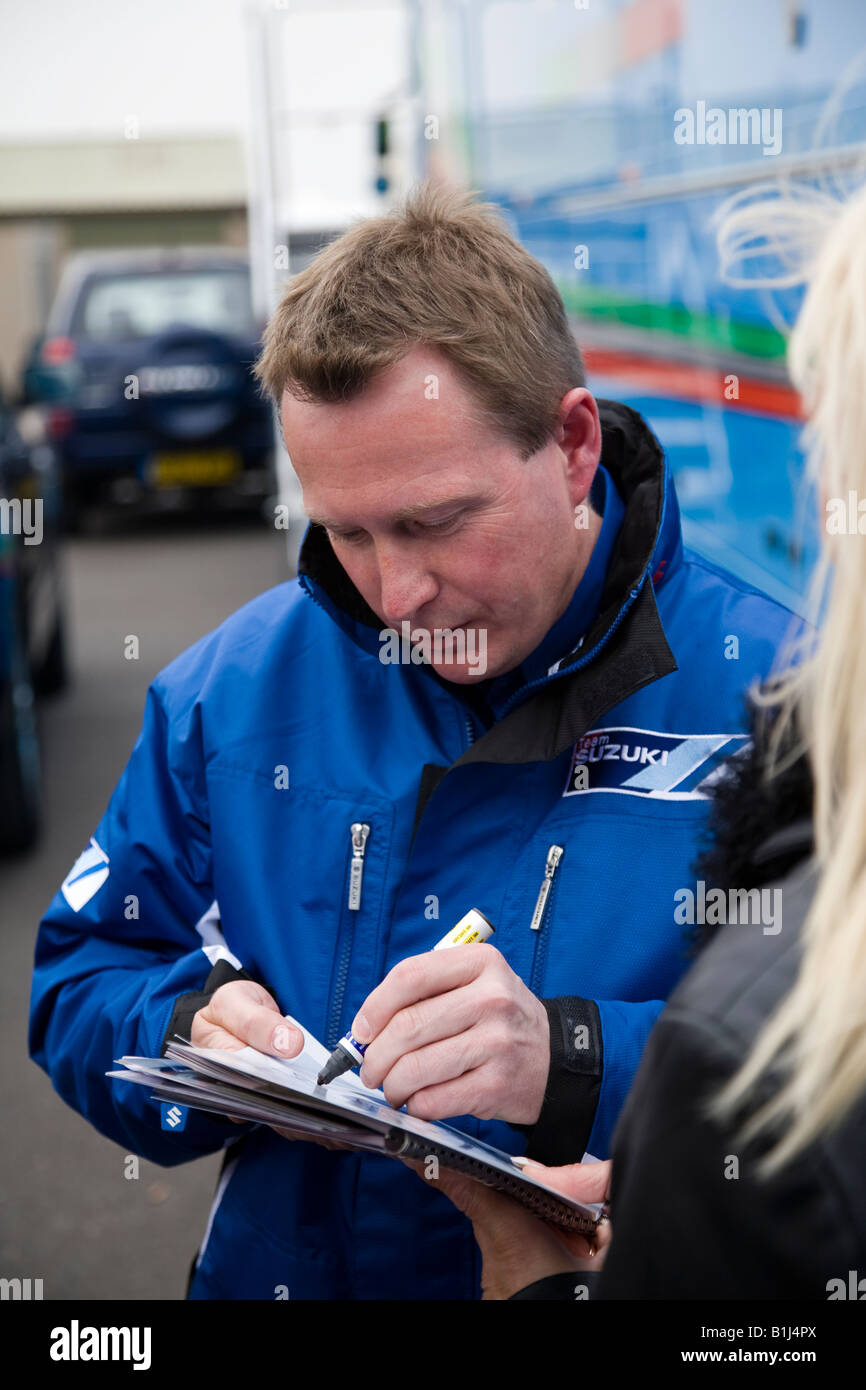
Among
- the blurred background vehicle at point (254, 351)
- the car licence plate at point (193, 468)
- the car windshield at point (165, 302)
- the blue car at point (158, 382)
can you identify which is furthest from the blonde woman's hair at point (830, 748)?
the car windshield at point (165, 302)

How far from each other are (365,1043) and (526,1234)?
0.24m

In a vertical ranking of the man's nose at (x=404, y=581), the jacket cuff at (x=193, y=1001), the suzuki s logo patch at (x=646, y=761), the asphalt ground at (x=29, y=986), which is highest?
the man's nose at (x=404, y=581)

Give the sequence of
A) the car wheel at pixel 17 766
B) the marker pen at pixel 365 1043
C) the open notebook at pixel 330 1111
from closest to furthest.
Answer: the open notebook at pixel 330 1111, the marker pen at pixel 365 1043, the car wheel at pixel 17 766

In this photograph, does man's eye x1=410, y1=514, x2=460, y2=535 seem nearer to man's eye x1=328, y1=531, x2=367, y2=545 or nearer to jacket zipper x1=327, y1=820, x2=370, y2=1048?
man's eye x1=328, y1=531, x2=367, y2=545

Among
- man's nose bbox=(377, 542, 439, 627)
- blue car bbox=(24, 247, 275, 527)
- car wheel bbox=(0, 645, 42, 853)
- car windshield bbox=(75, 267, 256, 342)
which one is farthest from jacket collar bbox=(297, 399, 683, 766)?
car windshield bbox=(75, 267, 256, 342)

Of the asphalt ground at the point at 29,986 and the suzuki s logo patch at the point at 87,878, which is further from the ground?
the suzuki s logo patch at the point at 87,878

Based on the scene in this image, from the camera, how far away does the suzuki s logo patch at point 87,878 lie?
1836 mm

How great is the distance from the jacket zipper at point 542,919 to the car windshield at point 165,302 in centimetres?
1071

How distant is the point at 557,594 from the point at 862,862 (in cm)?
91

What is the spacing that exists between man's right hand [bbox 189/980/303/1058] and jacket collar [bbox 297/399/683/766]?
0.35 metres

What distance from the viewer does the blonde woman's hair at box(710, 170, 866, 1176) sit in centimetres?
81

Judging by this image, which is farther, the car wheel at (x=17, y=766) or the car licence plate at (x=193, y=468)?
the car licence plate at (x=193, y=468)

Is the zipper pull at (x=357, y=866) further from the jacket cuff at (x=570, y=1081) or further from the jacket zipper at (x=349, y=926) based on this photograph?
the jacket cuff at (x=570, y=1081)
